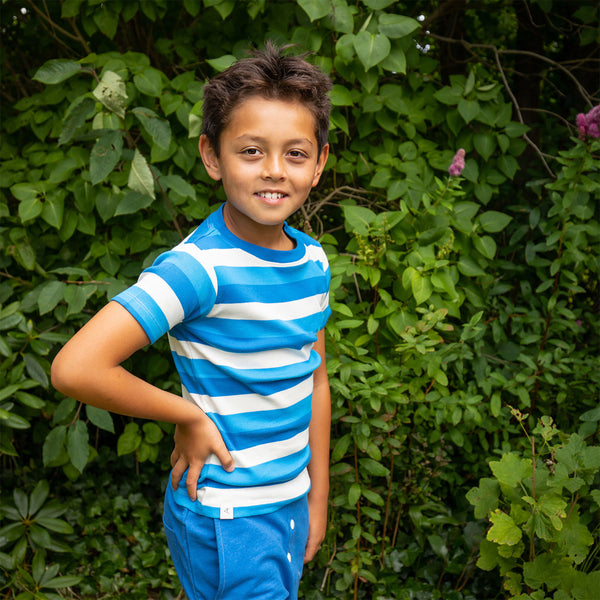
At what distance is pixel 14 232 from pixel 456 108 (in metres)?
1.80

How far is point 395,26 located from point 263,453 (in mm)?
1519

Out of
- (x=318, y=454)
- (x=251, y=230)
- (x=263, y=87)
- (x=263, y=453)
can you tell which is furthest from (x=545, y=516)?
(x=263, y=87)

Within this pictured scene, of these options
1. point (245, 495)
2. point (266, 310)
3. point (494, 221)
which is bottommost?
point (245, 495)

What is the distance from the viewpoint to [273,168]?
1.21m

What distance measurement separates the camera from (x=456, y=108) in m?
2.43

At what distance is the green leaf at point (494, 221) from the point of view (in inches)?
89.9

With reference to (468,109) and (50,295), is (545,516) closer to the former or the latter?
(468,109)

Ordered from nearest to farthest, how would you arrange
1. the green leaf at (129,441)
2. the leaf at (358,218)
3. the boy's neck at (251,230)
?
the boy's neck at (251,230), the leaf at (358,218), the green leaf at (129,441)

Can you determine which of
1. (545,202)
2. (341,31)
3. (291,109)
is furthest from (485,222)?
(291,109)

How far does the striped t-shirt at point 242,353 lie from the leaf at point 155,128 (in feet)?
2.46

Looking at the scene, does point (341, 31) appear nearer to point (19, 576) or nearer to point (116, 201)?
point (116, 201)

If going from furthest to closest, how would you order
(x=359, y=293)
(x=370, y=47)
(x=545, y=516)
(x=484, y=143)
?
(x=484, y=143)
(x=359, y=293)
(x=370, y=47)
(x=545, y=516)

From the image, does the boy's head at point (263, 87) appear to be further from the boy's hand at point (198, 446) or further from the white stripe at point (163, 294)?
the boy's hand at point (198, 446)

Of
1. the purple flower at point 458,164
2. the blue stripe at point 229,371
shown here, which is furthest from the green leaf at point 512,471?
the purple flower at point 458,164
